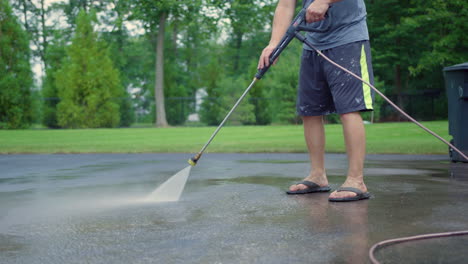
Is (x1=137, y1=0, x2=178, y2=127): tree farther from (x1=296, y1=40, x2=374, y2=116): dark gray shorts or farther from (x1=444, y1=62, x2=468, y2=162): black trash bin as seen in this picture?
(x1=296, y1=40, x2=374, y2=116): dark gray shorts

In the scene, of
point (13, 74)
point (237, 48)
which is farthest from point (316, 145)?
point (237, 48)

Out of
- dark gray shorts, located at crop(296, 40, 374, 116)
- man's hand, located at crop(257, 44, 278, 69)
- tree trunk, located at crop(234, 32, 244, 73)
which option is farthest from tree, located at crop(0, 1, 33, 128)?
tree trunk, located at crop(234, 32, 244, 73)

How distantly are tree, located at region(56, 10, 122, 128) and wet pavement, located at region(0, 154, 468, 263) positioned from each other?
16.2 m

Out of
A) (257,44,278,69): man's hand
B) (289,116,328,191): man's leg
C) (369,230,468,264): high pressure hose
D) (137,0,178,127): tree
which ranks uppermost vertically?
(137,0,178,127): tree

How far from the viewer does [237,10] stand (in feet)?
81.9

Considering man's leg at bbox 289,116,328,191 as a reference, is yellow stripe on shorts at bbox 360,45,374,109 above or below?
above

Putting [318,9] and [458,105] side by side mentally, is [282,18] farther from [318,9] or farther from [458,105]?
[458,105]

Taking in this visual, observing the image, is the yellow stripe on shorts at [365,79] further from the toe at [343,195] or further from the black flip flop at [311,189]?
the black flip flop at [311,189]

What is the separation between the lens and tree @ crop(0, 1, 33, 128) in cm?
1864

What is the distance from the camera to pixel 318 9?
345cm

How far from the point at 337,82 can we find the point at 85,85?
18.7 meters

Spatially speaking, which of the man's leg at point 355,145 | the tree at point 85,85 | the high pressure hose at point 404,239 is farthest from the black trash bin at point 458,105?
the tree at point 85,85

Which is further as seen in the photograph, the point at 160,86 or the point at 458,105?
the point at 160,86

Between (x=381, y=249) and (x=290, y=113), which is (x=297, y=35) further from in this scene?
(x=290, y=113)
